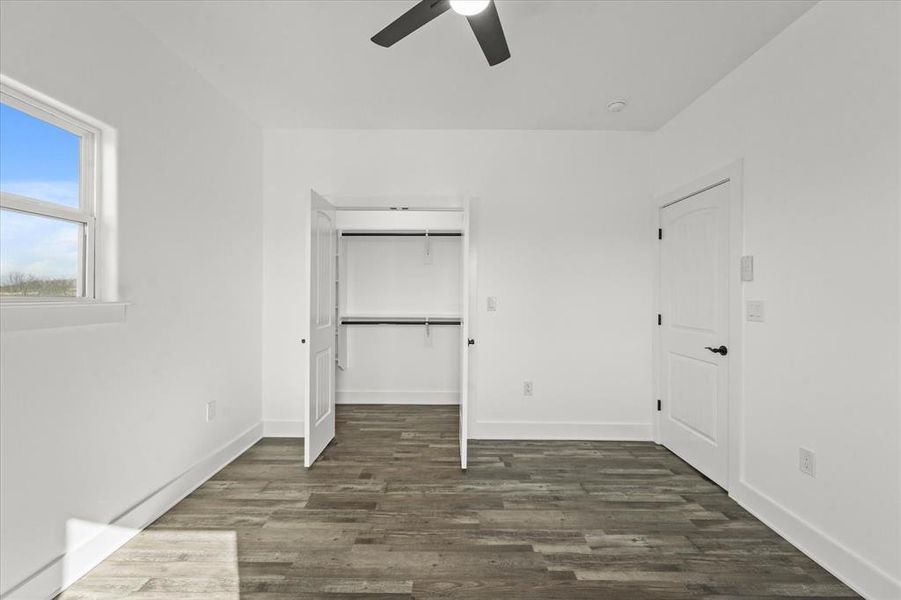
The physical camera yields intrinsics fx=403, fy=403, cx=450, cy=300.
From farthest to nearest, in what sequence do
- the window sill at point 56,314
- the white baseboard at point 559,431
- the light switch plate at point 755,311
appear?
the white baseboard at point 559,431 → the light switch plate at point 755,311 → the window sill at point 56,314

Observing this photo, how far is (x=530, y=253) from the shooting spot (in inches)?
139

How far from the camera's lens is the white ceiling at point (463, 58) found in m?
2.03

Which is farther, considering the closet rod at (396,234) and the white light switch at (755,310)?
the closet rod at (396,234)

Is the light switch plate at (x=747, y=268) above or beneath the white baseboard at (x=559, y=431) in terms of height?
above

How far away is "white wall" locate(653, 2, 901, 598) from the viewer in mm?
1658

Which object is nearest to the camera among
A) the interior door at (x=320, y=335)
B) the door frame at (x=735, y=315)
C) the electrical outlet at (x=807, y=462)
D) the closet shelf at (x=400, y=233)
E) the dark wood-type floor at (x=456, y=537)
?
the dark wood-type floor at (x=456, y=537)

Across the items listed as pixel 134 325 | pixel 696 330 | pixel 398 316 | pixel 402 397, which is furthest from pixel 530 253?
pixel 134 325

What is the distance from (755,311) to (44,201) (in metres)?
3.59

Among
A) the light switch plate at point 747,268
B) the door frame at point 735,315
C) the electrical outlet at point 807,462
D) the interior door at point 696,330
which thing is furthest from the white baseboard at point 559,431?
the light switch plate at point 747,268

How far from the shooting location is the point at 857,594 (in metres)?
1.71

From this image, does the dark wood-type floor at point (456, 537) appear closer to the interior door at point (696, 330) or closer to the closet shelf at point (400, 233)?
the interior door at point (696, 330)

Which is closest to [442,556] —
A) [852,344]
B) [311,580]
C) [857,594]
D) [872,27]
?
[311,580]

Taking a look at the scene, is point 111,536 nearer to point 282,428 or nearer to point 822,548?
point 282,428

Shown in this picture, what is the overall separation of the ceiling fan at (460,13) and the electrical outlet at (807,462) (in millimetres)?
2444
